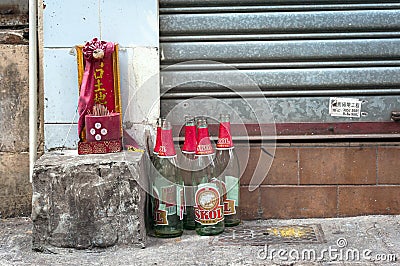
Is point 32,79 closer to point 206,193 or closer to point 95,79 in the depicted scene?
point 95,79

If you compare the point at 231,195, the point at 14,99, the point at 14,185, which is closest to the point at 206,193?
the point at 231,195

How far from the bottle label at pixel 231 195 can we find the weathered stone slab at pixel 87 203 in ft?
2.13

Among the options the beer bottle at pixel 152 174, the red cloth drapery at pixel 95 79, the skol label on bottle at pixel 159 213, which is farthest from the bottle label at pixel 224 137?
the red cloth drapery at pixel 95 79

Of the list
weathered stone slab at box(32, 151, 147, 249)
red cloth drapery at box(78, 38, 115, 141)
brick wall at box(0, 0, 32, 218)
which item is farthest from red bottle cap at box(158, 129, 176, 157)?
brick wall at box(0, 0, 32, 218)

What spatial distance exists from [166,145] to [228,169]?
464mm

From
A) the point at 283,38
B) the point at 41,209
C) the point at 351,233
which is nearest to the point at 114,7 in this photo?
the point at 283,38

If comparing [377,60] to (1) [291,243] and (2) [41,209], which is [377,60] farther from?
(2) [41,209]

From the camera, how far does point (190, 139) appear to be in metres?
3.91

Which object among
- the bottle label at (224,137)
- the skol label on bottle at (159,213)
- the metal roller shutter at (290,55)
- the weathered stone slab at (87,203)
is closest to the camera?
the weathered stone slab at (87,203)

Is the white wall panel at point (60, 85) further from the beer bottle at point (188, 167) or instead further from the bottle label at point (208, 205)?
the bottle label at point (208, 205)

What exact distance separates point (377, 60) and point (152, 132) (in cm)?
159

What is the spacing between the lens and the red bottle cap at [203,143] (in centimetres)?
385

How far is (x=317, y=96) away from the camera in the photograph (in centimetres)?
412

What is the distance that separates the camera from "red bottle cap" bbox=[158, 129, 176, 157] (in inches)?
150
